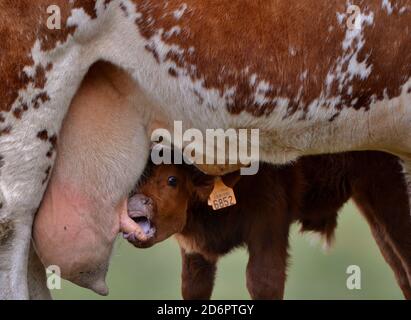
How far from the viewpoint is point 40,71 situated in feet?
14.7

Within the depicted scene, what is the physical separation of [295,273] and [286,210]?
4.96m

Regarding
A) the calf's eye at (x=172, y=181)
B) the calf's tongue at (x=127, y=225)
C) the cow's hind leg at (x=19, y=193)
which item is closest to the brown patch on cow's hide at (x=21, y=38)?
the cow's hind leg at (x=19, y=193)

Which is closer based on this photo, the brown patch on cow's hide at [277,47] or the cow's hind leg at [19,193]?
the cow's hind leg at [19,193]

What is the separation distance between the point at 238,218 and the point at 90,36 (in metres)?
2.40

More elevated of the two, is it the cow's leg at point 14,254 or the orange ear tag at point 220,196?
the orange ear tag at point 220,196

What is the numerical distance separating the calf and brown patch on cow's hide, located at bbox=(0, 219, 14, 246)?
1.86 meters

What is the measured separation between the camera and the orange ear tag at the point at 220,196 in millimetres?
6035

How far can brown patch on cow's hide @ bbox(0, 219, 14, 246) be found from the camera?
459 cm

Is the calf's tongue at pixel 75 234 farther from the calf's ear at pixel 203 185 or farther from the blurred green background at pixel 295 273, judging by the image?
the blurred green background at pixel 295 273

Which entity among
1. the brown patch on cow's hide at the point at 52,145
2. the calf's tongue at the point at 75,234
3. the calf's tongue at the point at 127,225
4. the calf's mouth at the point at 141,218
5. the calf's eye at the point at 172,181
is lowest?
the calf's tongue at the point at 75,234

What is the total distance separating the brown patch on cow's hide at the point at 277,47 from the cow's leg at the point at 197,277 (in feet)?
7.91

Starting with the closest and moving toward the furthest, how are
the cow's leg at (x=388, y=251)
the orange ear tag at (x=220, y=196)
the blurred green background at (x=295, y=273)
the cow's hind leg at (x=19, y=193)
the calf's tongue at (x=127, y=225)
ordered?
the cow's hind leg at (x=19, y=193) → the calf's tongue at (x=127, y=225) → the orange ear tag at (x=220, y=196) → the cow's leg at (x=388, y=251) → the blurred green background at (x=295, y=273)
